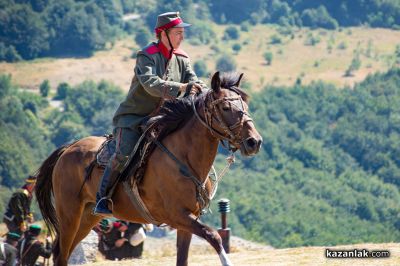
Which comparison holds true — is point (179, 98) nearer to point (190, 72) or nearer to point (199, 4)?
point (190, 72)

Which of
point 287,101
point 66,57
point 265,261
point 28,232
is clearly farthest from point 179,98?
point 66,57

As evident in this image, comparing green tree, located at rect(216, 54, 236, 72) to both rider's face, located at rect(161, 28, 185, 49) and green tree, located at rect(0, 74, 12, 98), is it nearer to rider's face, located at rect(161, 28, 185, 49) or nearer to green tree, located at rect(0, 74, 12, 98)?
green tree, located at rect(0, 74, 12, 98)

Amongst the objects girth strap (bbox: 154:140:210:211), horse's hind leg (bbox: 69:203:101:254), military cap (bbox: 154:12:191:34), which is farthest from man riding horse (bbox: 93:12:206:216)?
horse's hind leg (bbox: 69:203:101:254)

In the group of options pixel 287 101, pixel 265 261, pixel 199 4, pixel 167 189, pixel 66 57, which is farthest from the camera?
pixel 199 4

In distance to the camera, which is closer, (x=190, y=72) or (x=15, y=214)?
(x=190, y=72)

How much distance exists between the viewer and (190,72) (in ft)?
54.2

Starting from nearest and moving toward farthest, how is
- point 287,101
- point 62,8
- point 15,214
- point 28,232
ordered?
point 28,232, point 15,214, point 287,101, point 62,8

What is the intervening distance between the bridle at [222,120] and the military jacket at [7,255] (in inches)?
210

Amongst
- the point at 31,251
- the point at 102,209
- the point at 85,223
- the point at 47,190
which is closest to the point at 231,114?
the point at 102,209

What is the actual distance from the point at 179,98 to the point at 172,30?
2.95 ft

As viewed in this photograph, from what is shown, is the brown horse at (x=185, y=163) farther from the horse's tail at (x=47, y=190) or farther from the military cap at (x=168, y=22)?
the military cap at (x=168, y=22)

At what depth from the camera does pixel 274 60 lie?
6112 inches

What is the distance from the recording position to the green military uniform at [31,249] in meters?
21.8

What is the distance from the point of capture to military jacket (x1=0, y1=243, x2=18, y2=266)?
64.1ft
